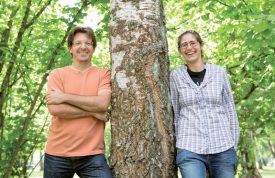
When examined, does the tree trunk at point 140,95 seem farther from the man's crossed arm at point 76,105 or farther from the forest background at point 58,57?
the forest background at point 58,57

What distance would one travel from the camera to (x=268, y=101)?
7.62 m

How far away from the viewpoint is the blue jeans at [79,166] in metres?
3.06

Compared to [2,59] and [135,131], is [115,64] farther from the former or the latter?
[2,59]

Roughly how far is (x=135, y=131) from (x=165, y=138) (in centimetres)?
28

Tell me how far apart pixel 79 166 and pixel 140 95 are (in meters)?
0.79

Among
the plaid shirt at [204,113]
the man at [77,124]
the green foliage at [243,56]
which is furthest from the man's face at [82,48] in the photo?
the green foliage at [243,56]

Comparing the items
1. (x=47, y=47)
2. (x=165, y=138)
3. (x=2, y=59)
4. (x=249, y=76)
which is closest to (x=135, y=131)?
(x=165, y=138)

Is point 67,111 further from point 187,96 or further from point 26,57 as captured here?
point 26,57

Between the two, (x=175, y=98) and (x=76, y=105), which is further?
(x=175, y=98)

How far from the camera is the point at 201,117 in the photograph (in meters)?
3.21

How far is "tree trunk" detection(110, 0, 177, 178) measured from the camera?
10.1 feet

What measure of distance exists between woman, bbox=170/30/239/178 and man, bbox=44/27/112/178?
2.15ft

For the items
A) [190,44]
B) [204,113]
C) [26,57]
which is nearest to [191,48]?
[190,44]

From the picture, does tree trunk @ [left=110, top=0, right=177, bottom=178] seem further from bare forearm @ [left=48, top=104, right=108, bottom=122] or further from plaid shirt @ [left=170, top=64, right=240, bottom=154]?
bare forearm @ [left=48, top=104, right=108, bottom=122]
